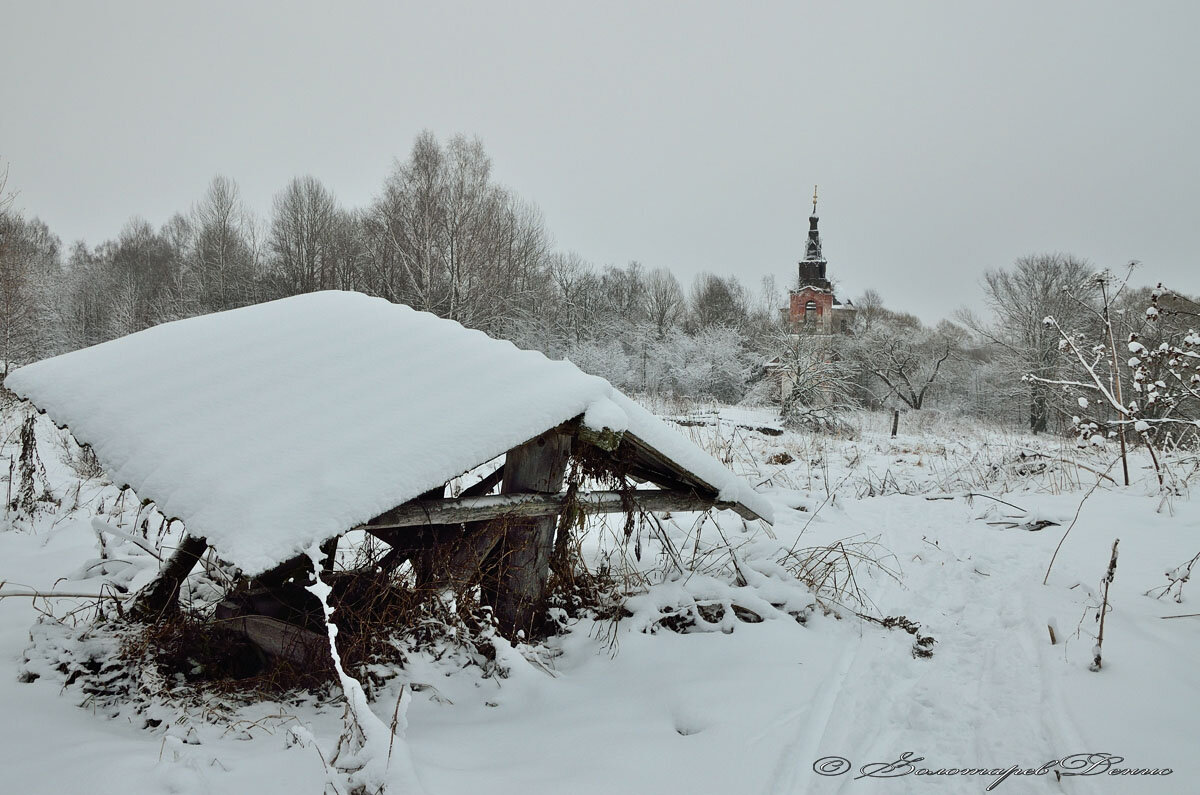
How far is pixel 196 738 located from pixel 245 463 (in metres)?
0.92

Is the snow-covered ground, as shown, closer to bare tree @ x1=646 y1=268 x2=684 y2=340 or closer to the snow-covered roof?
the snow-covered roof

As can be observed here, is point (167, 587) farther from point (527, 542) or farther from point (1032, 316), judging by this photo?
point (1032, 316)

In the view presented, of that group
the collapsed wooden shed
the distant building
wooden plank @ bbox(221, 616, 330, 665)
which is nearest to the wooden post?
the collapsed wooden shed

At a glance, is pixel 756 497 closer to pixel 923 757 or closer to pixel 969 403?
pixel 923 757

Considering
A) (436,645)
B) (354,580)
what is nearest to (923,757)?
(436,645)

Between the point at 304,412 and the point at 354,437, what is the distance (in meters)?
0.30

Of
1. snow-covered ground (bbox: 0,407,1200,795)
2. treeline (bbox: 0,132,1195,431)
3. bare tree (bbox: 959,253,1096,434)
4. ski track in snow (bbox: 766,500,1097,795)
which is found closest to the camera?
snow-covered ground (bbox: 0,407,1200,795)

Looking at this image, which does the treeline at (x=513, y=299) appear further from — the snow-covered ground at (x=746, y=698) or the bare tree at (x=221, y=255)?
the snow-covered ground at (x=746, y=698)

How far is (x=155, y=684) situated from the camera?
2357 mm

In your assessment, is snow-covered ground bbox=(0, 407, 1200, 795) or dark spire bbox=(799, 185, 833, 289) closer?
snow-covered ground bbox=(0, 407, 1200, 795)

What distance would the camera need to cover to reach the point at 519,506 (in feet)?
9.05

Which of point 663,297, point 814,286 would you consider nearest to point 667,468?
point 663,297

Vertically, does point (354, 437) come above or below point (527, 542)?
above

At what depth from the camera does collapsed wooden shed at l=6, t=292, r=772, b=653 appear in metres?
1.94
